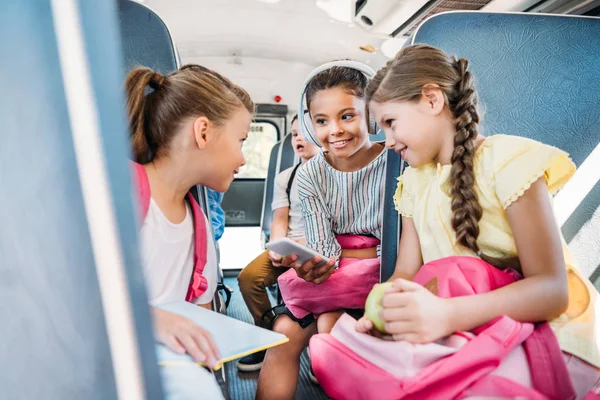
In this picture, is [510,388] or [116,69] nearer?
[116,69]

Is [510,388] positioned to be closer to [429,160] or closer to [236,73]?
[429,160]

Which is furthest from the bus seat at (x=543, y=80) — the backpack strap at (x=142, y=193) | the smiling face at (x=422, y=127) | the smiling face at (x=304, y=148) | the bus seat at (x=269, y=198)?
the bus seat at (x=269, y=198)

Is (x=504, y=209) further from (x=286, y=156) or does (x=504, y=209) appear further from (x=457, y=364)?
(x=286, y=156)

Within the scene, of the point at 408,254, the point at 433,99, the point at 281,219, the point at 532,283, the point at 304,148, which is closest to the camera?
the point at 532,283

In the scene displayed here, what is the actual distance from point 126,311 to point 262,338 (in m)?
0.33

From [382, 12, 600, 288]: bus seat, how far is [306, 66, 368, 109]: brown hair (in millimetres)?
338

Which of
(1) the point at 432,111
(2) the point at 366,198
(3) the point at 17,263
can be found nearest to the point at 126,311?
(3) the point at 17,263

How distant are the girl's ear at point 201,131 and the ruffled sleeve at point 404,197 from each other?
54cm

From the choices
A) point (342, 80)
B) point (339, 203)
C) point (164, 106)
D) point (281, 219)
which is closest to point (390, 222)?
point (339, 203)

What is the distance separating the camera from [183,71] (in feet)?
3.57

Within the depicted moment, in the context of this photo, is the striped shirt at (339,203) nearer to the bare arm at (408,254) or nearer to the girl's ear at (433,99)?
the bare arm at (408,254)

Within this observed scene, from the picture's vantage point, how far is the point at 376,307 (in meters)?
0.81

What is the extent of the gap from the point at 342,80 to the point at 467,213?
2.22 ft

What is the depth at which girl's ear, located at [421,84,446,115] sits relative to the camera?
1.03 meters
